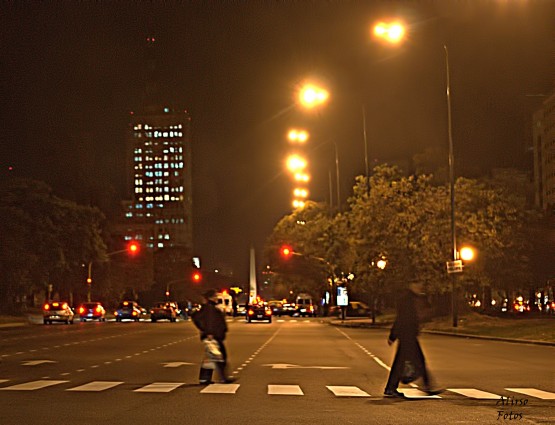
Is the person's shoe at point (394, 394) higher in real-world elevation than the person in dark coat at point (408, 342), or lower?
lower

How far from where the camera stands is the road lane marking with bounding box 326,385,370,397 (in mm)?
16750

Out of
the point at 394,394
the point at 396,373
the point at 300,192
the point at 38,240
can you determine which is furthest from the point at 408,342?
the point at 300,192

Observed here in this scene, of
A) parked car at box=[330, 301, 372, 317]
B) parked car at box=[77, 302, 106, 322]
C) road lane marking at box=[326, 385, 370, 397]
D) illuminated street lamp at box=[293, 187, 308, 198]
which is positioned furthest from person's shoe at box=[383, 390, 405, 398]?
illuminated street lamp at box=[293, 187, 308, 198]

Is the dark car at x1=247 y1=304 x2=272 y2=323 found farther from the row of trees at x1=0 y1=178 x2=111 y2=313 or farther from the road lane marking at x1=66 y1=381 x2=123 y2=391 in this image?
the road lane marking at x1=66 y1=381 x2=123 y2=391

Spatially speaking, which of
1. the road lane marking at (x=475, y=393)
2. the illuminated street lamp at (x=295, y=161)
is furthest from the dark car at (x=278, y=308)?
the road lane marking at (x=475, y=393)

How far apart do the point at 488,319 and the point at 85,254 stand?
151 feet

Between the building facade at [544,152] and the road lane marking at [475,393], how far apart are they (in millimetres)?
146493

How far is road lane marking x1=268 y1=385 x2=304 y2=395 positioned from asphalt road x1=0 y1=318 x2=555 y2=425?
0.7 inches

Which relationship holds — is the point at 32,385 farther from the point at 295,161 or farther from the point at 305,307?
the point at 305,307

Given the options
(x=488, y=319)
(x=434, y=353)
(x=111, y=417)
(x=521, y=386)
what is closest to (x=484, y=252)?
(x=488, y=319)

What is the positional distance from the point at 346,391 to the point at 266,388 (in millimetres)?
1519

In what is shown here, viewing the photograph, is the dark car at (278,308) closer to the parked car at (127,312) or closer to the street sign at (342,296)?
the parked car at (127,312)

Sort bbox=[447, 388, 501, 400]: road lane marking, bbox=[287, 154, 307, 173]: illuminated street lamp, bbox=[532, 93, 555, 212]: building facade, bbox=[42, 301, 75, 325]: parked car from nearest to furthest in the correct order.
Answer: bbox=[447, 388, 501, 400]: road lane marking
bbox=[42, 301, 75, 325]: parked car
bbox=[287, 154, 307, 173]: illuminated street lamp
bbox=[532, 93, 555, 212]: building facade

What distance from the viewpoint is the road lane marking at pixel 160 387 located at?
1699 centimetres
